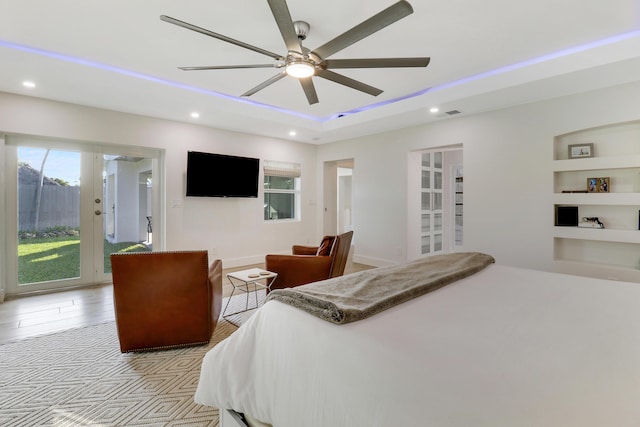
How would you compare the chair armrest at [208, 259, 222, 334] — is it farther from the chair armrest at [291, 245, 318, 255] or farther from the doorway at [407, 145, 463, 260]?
the doorway at [407, 145, 463, 260]

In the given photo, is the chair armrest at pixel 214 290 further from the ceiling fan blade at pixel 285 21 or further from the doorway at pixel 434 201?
the doorway at pixel 434 201

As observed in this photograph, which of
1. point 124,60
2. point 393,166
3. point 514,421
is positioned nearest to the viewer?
point 514,421

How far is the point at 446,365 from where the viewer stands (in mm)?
934

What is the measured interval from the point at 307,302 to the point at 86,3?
9.17 ft

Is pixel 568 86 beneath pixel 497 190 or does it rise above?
above

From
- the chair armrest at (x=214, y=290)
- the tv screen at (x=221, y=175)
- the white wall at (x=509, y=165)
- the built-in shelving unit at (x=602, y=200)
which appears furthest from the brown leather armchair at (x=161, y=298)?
the built-in shelving unit at (x=602, y=200)

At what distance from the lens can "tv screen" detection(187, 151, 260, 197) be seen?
488cm

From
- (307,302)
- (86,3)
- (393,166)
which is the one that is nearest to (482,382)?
(307,302)

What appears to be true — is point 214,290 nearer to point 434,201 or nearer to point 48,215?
point 48,215

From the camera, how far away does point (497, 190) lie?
13.5 feet

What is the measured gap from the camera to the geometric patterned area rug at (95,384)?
65.9 inches

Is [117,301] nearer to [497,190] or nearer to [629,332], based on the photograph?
[629,332]

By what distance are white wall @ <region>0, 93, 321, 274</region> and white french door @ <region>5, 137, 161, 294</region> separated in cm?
24

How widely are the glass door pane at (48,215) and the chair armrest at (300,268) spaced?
300cm
